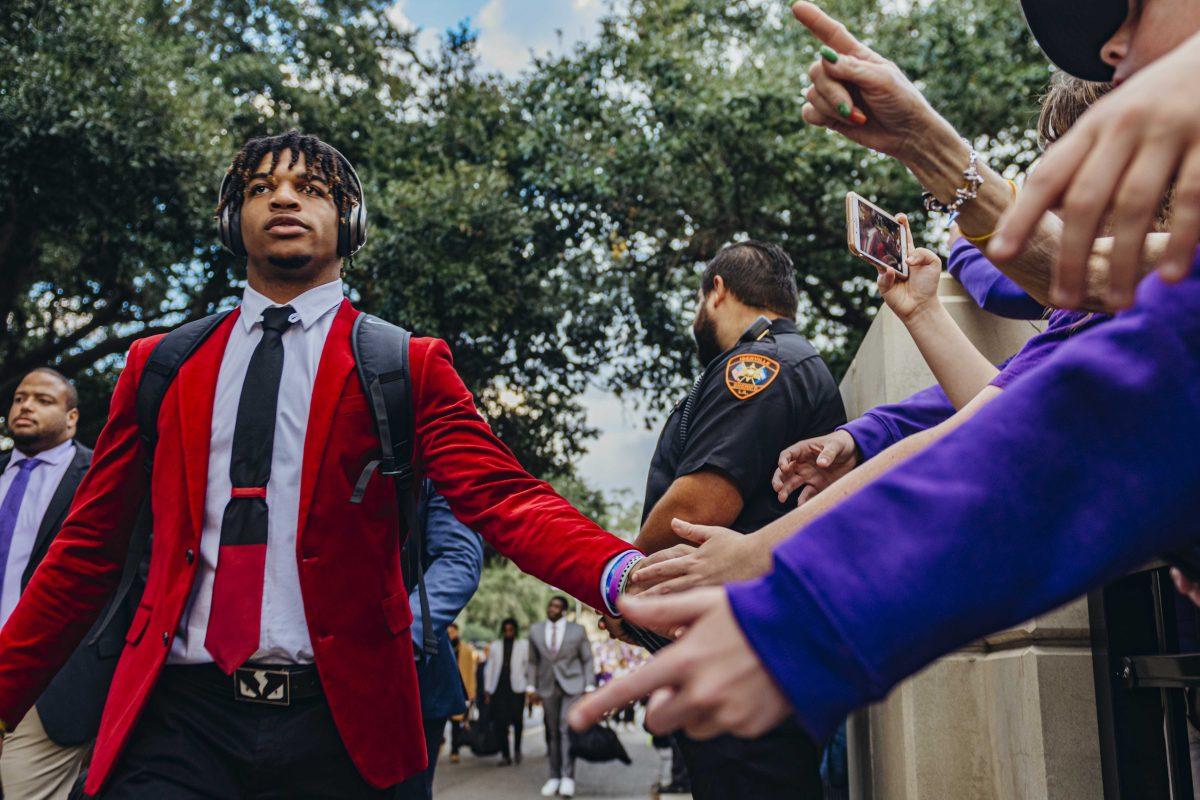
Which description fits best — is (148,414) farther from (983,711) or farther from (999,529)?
(983,711)

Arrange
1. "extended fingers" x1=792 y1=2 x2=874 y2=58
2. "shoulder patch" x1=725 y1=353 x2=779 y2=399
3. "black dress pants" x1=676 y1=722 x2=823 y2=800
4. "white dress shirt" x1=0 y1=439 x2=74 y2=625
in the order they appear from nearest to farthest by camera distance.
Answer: "extended fingers" x1=792 y1=2 x2=874 y2=58, "black dress pants" x1=676 y1=722 x2=823 y2=800, "shoulder patch" x1=725 y1=353 x2=779 y2=399, "white dress shirt" x1=0 y1=439 x2=74 y2=625

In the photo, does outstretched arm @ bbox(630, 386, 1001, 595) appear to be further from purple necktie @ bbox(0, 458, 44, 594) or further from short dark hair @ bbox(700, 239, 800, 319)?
purple necktie @ bbox(0, 458, 44, 594)

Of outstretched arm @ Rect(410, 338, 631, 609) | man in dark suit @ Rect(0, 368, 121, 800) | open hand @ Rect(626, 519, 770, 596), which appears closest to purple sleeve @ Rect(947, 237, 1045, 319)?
open hand @ Rect(626, 519, 770, 596)

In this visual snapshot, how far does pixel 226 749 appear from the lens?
2.19 meters

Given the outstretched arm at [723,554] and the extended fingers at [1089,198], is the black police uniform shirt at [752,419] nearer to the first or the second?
the outstretched arm at [723,554]

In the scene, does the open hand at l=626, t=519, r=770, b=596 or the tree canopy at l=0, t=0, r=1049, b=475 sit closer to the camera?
the open hand at l=626, t=519, r=770, b=596

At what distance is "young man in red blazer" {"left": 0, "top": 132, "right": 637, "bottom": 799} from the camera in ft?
7.28

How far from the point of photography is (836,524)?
2.96 feet

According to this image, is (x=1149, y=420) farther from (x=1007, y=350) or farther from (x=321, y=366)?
(x=1007, y=350)

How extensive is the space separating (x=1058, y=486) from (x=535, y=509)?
157 centimetres

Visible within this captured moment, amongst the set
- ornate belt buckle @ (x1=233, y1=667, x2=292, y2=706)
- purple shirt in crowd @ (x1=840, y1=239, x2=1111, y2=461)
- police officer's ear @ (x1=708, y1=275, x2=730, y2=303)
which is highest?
police officer's ear @ (x1=708, y1=275, x2=730, y2=303)

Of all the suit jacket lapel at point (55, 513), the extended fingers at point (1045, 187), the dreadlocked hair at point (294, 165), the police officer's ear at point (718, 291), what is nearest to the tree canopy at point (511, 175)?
the suit jacket lapel at point (55, 513)

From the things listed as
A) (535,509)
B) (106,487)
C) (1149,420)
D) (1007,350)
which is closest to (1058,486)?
(1149,420)

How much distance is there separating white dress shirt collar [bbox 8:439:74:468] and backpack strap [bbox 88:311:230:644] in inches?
123
